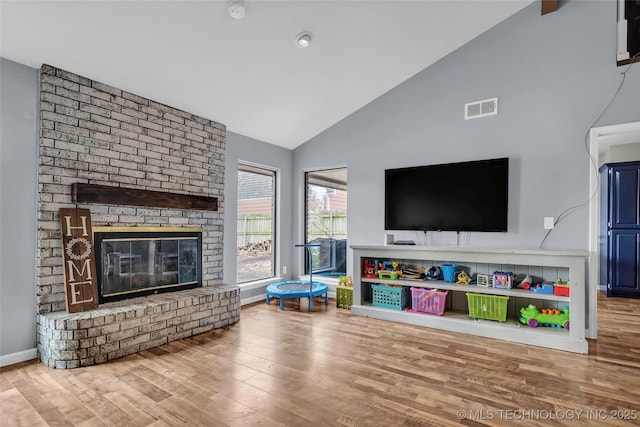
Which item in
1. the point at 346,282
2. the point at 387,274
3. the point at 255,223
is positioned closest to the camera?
the point at 387,274

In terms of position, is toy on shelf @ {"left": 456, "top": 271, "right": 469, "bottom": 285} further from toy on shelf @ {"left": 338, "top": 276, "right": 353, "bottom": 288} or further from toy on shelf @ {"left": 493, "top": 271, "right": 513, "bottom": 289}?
toy on shelf @ {"left": 338, "top": 276, "right": 353, "bottom": 288}

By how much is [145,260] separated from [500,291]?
3.59m

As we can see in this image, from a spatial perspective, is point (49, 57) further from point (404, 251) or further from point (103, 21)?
point (404, 251)

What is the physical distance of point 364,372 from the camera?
2451mm

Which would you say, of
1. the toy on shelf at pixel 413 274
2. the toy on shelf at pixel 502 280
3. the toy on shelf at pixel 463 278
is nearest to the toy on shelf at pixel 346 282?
the toy on shelf at pixel 413 274

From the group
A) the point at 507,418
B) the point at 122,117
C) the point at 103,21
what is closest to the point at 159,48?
the point at 103,21

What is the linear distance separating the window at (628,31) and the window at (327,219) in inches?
159

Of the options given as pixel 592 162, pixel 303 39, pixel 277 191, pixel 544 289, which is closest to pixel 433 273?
pixel 544 289

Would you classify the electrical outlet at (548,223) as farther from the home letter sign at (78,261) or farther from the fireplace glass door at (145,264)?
the home letter sign at (78,261)

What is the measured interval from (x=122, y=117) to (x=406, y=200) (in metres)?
3.24

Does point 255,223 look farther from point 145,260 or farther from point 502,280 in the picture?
point 502,280

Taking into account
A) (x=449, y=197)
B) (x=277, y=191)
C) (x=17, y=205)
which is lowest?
(x=17, y=205)

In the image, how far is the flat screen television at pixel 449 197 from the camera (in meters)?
3.60

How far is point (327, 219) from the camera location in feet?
17.1
